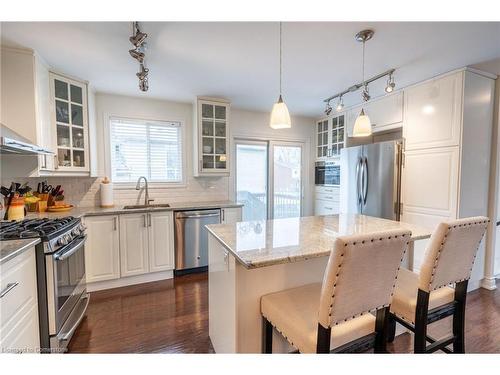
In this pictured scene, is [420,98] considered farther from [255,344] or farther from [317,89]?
[255,344]

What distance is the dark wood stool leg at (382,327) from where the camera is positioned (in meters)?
1.12

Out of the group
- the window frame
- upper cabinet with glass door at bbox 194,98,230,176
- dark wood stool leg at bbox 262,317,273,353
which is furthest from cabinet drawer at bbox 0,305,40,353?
upper cabinet with glass door at bbox 194,98,230,176

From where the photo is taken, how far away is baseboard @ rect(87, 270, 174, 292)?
8.93 feet

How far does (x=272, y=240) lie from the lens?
4.75ft

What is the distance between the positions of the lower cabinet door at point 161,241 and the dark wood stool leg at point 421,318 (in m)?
2.56

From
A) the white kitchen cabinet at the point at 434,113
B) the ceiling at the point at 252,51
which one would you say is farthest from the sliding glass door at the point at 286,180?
the white kitchen cabinet at the point at 434,113

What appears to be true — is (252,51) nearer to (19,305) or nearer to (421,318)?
(421,318)

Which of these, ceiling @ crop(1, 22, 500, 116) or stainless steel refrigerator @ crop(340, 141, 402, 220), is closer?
ceiling @ crop(1, 22, 500, 116)

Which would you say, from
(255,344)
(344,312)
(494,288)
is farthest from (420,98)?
(255,344)

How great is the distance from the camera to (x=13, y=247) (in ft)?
4.38

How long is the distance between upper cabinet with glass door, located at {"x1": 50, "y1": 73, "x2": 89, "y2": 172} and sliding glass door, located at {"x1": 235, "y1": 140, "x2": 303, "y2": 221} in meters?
2.14

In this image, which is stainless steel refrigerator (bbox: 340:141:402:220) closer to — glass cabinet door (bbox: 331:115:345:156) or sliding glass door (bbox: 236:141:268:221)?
glass cabinet door (bbox: 331:115:345:156)

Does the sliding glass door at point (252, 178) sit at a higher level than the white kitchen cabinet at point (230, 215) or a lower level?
higher

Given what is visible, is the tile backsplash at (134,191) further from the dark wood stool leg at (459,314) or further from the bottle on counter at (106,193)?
the dark wood stool leg at (459,314)
